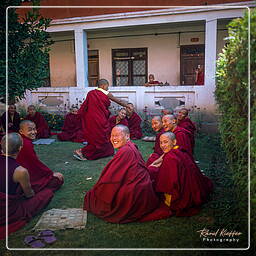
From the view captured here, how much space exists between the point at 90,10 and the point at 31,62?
6229mm

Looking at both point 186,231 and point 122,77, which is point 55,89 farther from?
point 186,231

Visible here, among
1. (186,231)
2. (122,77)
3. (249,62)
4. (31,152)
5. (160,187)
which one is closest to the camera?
(249,62)

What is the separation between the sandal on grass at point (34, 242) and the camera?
3.12 metres

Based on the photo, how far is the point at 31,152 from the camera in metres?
4.30

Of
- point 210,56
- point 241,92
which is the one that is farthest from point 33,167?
point 210,56

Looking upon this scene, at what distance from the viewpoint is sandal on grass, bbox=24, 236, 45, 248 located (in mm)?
3118

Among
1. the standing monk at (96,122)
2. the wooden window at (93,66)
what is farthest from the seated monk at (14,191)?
the wooden window at (93,66)

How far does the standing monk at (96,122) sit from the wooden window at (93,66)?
6.97 metres

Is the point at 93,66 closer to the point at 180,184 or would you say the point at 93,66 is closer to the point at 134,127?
the point at 134,127

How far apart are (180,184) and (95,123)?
11.6 ft

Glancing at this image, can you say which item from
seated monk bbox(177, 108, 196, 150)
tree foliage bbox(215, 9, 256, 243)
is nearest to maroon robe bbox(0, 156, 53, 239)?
tree foliage bbox(215, 9, 256, 243)

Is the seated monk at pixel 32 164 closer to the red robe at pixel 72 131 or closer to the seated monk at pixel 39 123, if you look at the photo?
the red robe at pixel 72 131

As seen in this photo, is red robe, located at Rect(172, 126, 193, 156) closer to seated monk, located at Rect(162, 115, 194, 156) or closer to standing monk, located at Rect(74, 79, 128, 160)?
seated monk, located at Rect(162, 115, 194, 156)

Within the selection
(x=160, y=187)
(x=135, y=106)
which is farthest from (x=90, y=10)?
(x=160, y=187)
